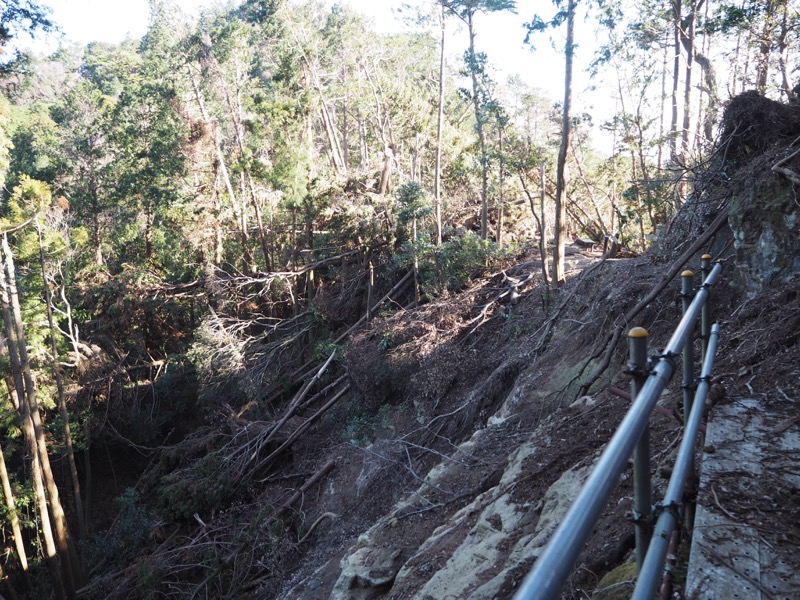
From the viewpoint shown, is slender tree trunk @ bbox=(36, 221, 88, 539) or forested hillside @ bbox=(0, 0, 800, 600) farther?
slender tree trunk @ bbox=(36, 221, 88, 539)

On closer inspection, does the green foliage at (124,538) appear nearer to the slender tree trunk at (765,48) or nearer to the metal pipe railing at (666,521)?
the metal pipe railing at (666,521)

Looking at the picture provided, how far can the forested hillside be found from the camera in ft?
21.9

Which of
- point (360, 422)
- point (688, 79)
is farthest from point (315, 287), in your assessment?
point (688, 79)

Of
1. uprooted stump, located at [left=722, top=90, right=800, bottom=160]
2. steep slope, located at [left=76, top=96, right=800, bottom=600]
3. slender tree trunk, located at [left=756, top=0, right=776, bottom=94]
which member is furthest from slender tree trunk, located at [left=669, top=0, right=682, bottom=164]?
uprooted stump, located at [left=722, top=90, right=800, bottom=160]

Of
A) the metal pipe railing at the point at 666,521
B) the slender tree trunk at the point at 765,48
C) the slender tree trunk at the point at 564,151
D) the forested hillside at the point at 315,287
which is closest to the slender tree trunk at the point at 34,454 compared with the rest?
the forested hillside at the point at 315,287

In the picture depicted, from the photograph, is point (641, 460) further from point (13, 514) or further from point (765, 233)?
point (13, 514)

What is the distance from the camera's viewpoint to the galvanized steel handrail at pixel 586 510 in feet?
2.36

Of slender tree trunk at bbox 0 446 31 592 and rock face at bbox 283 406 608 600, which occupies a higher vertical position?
rock face at bbox 283 406 608 600

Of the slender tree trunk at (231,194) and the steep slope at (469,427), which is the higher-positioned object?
the slender tree trunk at (231,194)

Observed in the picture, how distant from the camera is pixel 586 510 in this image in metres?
0.83

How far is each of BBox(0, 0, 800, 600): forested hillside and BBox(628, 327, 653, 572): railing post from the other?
1409mm

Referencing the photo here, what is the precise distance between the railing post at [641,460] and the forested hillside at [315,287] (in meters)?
1.41

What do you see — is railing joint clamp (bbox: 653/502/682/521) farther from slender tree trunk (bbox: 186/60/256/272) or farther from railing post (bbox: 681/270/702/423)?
slender tree trunk (bbox: 186/60/256/272)

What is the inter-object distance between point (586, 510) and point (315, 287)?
19.8 meters
